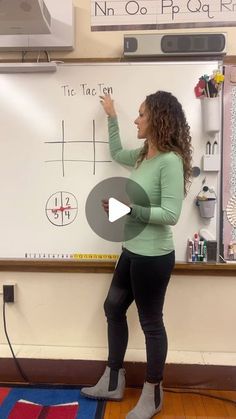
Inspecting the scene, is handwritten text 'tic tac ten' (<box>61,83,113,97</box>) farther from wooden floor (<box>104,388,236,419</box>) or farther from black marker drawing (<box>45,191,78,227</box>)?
wooden floor (<box>104,388,236,419</box>)

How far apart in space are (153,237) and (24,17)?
1.04 m

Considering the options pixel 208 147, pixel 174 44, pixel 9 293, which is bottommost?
pixel 9 293

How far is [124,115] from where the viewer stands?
1.80m

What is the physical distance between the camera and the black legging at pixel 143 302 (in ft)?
4.96

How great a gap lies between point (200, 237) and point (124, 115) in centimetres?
70

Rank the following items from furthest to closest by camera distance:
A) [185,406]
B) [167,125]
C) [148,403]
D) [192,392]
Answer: [192,392]
[185,406]
[148,403]
[167,125]

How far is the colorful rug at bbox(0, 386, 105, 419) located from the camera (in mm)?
1604

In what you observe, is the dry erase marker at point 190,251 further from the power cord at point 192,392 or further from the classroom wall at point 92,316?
the power cord at point 192,392

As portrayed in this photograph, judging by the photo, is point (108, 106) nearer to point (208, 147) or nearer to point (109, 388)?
point (208, 147)

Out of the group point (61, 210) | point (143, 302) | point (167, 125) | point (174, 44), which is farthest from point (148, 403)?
point (174, 44)

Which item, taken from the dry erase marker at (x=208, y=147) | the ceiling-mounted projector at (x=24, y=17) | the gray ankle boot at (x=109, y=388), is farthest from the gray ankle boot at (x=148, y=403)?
the ceiling-mounted projector at (x=24, y=17)

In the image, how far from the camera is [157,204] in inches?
59.2

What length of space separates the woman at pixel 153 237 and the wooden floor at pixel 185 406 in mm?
81
